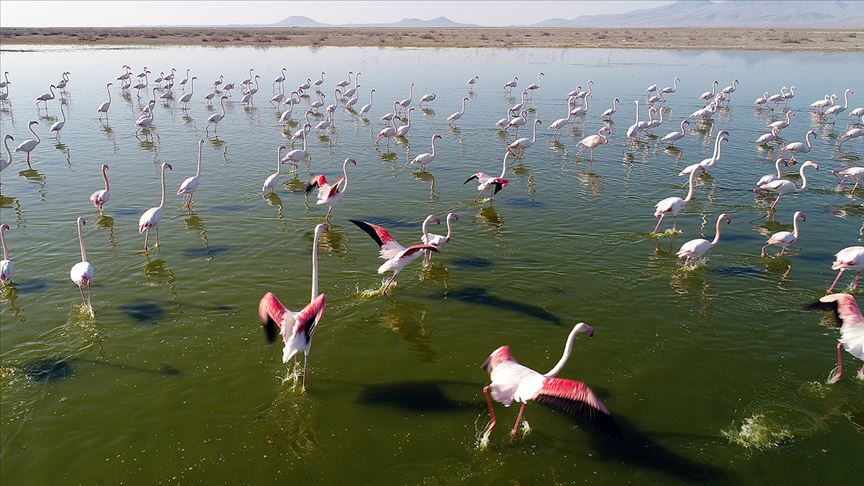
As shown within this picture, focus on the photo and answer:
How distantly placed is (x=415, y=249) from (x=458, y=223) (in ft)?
17.1

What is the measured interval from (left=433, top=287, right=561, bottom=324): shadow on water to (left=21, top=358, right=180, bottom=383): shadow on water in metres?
5.10

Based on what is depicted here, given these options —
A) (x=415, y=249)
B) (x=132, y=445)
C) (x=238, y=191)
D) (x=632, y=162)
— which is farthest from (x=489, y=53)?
(x=132, y=445)

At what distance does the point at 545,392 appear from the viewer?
6016 millimetres

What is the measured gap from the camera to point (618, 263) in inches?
477

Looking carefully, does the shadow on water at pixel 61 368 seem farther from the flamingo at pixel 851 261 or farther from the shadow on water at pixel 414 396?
the flamingo at pixel 851 261

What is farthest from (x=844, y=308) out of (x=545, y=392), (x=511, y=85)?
(x=511, y=85)

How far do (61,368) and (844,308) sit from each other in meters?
11.9

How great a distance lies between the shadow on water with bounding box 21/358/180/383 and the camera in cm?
806

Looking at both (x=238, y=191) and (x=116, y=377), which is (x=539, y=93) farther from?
(x=116, y=377)

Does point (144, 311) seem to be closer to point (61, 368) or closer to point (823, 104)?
point (61, 368)

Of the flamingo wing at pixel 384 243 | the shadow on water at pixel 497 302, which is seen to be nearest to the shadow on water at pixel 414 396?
the shadow on water at pixel 497 302

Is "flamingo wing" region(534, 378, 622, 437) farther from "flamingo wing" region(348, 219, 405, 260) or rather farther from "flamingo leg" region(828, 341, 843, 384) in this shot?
"flamingo wing" region(348, 219, 405, 260)

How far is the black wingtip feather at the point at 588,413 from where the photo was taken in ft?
18.0

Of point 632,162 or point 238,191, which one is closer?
point 238,191
